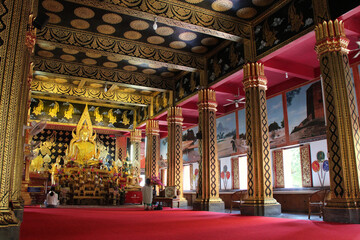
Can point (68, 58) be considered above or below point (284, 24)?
above

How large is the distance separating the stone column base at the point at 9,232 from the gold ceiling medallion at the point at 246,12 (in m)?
7.72

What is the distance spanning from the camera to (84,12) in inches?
357

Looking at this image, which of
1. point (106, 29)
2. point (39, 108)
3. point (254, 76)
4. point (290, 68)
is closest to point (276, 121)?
point (290, 68)

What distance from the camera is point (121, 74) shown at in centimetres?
1362

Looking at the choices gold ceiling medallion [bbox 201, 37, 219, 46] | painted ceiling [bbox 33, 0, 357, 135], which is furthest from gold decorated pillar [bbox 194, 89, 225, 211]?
gold ceiling medallion [bbox 201, 37, 219, 46]

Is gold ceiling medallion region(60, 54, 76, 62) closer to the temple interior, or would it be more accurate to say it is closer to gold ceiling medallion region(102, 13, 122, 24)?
the temple interior

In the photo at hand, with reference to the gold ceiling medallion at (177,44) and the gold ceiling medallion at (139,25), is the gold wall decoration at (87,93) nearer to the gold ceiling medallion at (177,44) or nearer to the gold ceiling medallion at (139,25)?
the gold ceiling medallion at (177,44)

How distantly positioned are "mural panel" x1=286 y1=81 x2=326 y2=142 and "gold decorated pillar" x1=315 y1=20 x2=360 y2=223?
13.0ft

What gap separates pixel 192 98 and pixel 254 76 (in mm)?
4083

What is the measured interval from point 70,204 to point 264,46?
1025 cm

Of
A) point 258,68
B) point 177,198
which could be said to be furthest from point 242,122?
point 258,68

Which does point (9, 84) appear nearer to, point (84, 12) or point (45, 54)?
point (84, 12)

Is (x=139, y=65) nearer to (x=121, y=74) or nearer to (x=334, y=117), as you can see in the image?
(x=121, y=74)

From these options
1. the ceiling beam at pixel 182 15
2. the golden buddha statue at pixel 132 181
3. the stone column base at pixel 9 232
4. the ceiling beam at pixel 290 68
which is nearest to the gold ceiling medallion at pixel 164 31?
the ceiling beam at pixel 182 15
